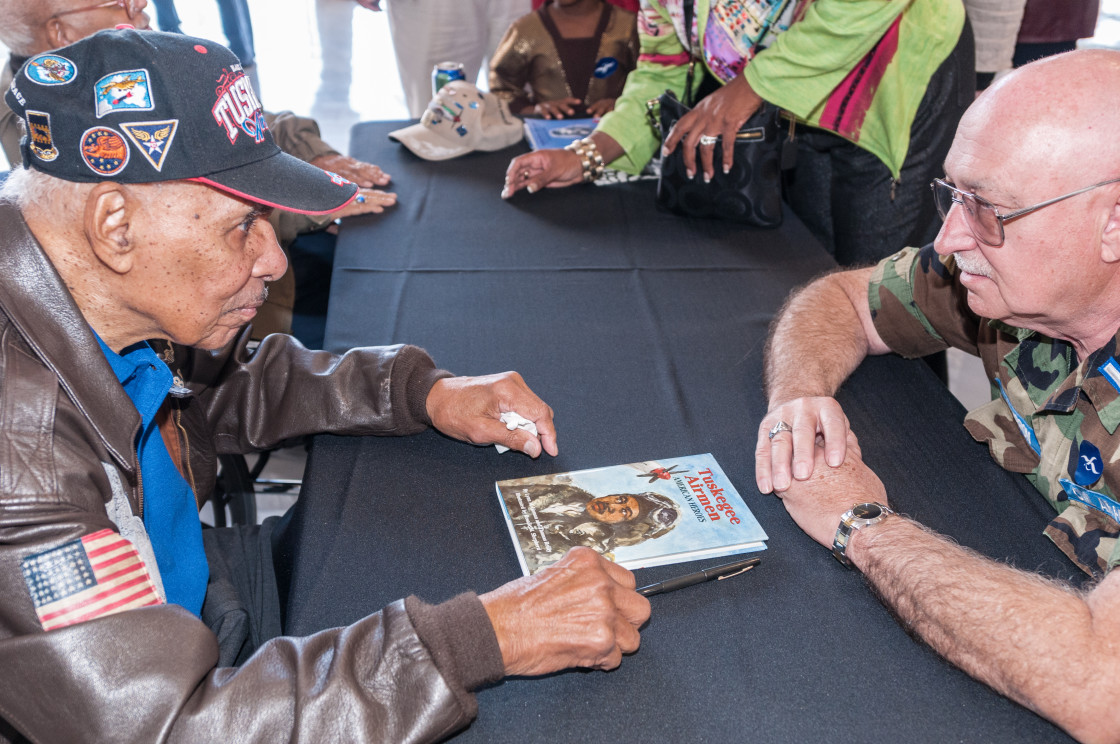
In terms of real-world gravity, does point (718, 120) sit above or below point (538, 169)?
above

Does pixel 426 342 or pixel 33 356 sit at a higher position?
pixel 33 356

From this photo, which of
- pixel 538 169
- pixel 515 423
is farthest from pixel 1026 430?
pixel 538 169

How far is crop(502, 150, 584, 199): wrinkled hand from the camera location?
2275 millimetres

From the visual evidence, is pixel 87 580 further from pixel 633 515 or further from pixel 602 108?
pixel 602 108

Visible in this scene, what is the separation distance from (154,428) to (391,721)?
0.62 m

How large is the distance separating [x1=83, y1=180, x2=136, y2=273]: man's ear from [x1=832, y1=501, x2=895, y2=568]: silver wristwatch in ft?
3.23

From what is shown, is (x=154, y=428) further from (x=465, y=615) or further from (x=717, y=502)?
(x=717, y=502)

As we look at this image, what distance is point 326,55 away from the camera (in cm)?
695

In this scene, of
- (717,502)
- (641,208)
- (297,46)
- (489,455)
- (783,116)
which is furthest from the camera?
(297,46)

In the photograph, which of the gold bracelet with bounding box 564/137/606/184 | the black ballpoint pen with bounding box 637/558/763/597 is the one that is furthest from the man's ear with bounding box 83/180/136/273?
the gold bracelet with bounding box 564/137/606/184

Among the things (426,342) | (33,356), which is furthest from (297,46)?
(33,356)

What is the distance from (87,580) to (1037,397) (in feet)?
4.40

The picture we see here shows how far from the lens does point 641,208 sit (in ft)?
7.43

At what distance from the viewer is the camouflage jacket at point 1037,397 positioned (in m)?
1.16
